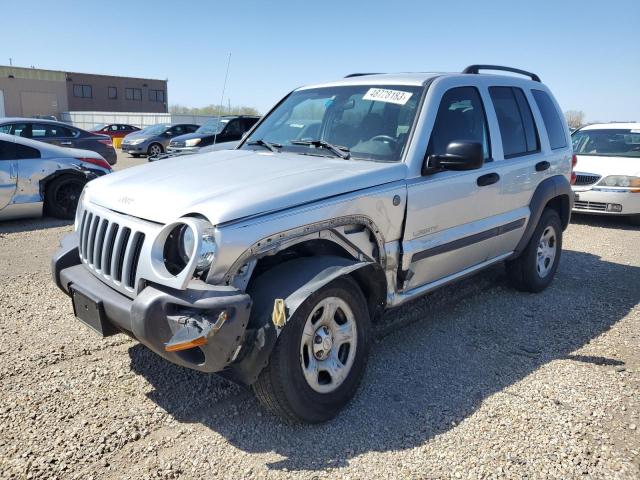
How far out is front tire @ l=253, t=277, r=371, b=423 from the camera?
2795mm

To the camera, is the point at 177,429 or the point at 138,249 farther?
the point at 177,429

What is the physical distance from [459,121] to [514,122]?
95cm

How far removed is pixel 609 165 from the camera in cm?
931

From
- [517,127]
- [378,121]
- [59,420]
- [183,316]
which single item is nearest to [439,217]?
[378,121]

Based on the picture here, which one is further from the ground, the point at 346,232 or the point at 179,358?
the point at 346,232

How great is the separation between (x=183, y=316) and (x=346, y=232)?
3.70ft

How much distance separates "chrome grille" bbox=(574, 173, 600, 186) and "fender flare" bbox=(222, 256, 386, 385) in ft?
24.9

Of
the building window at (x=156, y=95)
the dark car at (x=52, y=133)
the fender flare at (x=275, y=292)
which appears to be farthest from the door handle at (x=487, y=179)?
the building window at (x=156, y=95)

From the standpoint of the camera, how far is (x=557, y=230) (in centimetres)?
557

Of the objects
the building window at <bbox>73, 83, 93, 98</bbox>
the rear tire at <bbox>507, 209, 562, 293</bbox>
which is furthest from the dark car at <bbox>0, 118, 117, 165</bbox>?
the building window at <bbox>73, 83, 93, 98</bbox>

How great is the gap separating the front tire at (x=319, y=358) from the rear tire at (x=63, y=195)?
6.96m

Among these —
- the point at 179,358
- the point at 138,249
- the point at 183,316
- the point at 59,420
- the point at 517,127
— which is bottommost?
the point at 59,420

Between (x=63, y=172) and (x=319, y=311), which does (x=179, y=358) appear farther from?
(x=63, y=172)

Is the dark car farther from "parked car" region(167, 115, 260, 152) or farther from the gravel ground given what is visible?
the gravel ground
